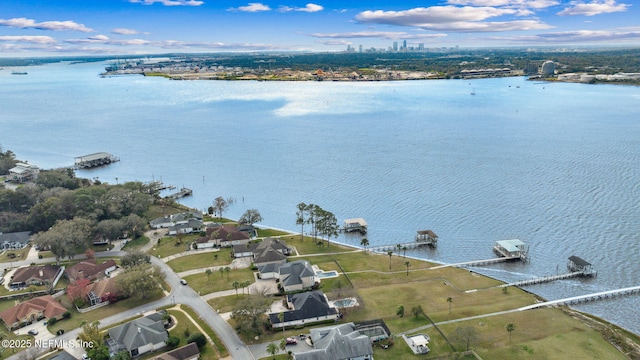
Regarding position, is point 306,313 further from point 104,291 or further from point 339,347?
point 104,291

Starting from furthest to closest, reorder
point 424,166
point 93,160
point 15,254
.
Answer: point 93,160
point 424,166
point 15,254

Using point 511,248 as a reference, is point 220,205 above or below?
above

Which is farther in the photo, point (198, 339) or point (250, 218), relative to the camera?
point (250, 218)

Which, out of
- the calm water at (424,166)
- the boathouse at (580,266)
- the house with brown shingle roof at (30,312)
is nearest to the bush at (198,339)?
the house with brown shingle roof at (30,312)

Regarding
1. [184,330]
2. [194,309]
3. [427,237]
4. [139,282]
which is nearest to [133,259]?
[139,282]

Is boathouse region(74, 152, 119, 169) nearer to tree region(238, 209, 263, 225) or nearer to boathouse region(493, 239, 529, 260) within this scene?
tree region(238, 209, 263, 225)

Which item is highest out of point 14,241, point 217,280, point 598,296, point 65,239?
point 65,239

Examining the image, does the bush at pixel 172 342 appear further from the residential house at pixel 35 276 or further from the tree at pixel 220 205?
the tree at pixel 220 205
